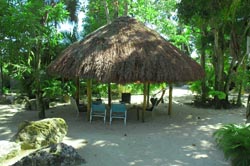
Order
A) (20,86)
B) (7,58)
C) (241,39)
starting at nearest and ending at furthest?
(7,58), (241,39), (20,86)

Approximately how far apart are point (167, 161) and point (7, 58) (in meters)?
5.95

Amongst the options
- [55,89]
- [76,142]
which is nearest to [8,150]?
[76,142]

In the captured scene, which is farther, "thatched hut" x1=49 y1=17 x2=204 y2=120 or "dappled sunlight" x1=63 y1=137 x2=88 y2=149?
"thatched hut" x1=49 y1=17 x2=204 y2=120

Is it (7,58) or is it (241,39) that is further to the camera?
(241,39)

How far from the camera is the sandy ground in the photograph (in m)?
6.35

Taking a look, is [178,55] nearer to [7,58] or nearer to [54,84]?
[7,58]

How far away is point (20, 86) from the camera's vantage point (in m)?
15.9

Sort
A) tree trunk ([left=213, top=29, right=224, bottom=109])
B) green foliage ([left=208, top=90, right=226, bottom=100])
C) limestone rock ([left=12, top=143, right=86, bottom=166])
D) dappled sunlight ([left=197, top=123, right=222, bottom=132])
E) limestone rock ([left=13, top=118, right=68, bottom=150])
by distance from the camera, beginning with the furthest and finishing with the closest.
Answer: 1. tree trunk ([left=213, top=29, right=224, bottom=109])
2. green foliage ([left=208, top=90, right=226, bottom=100])
3. dappled sunlight ([left=197, top=123, right=222, bottom=132])
4. limestone rock ([left=13, top=118, right=68, bottom=150])
5. limestone rock ([left=12, top=143, right=86, bottom=166])

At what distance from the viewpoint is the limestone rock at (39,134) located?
706cm

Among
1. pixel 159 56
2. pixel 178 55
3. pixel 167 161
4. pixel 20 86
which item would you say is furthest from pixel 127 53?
pixel 20 86

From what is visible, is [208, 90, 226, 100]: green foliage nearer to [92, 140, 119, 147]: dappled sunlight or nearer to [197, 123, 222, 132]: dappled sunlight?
[197, 123, 222, 132]: dappled sunlight

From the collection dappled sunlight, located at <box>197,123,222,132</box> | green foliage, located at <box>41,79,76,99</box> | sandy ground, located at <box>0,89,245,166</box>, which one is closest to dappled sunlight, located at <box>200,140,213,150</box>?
sandy ground, located at <box>0,89,245,166</box>

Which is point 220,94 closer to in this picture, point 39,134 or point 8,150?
point 39,134

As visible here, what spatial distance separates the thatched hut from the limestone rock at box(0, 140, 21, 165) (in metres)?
3.54
